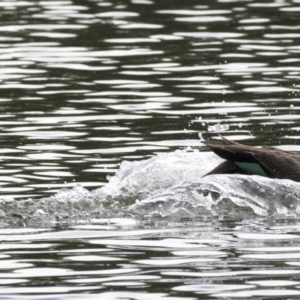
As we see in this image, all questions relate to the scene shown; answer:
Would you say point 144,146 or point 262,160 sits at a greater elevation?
point 262,160

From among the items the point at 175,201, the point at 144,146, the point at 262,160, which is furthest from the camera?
the point at 144,146

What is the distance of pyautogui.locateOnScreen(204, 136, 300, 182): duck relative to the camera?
1195 cm

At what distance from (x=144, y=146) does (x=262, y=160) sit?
2.57m

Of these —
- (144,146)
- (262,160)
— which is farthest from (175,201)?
(144,146)

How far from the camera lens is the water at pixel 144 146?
9.33m

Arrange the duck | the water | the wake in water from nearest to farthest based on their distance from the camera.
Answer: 1. the water
2. the wake in water
3. the duck

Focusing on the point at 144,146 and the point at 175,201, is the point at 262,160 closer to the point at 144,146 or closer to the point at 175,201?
the point at 175,201

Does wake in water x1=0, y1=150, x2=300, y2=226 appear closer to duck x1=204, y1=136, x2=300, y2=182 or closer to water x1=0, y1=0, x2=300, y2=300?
water x1=0, y1=0, x2=300, y2=300

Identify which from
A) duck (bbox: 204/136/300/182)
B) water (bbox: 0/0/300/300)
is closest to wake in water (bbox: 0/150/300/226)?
water (bbox: 0/0/300/300)

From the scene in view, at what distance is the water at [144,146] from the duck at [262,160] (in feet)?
0.50

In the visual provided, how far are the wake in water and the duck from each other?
12cm

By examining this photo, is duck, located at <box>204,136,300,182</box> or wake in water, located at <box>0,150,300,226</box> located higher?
duck, located at <box>204,136,300,182</box>

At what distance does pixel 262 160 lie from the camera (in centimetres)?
1198

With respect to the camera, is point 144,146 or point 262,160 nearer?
point 262,160
